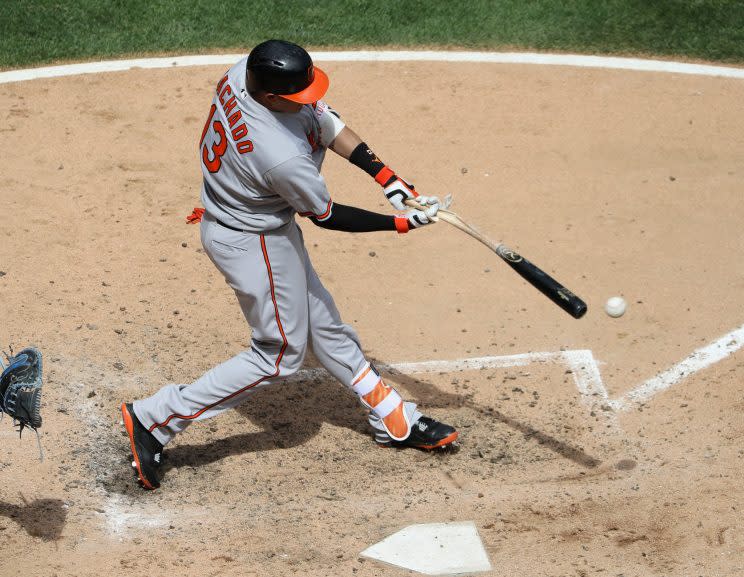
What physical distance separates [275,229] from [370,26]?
4.86 metres

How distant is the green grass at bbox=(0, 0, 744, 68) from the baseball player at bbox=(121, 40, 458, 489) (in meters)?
4.29

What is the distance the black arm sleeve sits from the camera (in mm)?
4828

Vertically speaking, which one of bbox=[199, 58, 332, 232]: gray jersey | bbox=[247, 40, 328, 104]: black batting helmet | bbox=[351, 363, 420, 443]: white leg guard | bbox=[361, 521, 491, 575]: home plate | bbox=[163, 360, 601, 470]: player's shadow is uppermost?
bbox=[247, 40, 328, 104]: black batting helmet

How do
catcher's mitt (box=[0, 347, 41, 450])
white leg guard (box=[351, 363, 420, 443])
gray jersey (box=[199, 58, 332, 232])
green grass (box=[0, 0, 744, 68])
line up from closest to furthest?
1. catcher's mitt (box=[0, 347, 41, 450])
2. gray jersey (box=[199, 58, 332, 232])
3. white leg guard (box=[351, 363, 420, 443])
4. green grass (box=[0, 0, 744, 68])

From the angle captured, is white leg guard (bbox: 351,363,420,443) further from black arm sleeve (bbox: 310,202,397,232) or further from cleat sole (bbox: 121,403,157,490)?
cleat sole (bbox: 121,403,157,490)

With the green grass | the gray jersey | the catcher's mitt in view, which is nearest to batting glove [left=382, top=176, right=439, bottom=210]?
the gray jersey

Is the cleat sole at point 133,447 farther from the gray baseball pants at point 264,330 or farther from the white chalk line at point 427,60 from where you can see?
the white chalk line at point 427,60

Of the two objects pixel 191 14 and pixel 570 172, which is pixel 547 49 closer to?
pixel 570 172

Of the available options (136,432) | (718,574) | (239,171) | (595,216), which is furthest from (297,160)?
(595,216)

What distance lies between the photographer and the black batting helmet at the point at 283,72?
4.54 meters

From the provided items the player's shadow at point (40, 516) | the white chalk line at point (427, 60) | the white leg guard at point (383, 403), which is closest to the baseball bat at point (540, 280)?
the white leg guard at point (383, 403)

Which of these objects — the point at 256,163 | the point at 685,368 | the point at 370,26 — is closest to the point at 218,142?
the point at 256,163

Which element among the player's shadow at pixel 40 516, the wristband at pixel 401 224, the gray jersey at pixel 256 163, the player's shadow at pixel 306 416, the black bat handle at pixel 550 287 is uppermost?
the gray jersey at pixel 256 163

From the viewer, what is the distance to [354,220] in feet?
15.9
